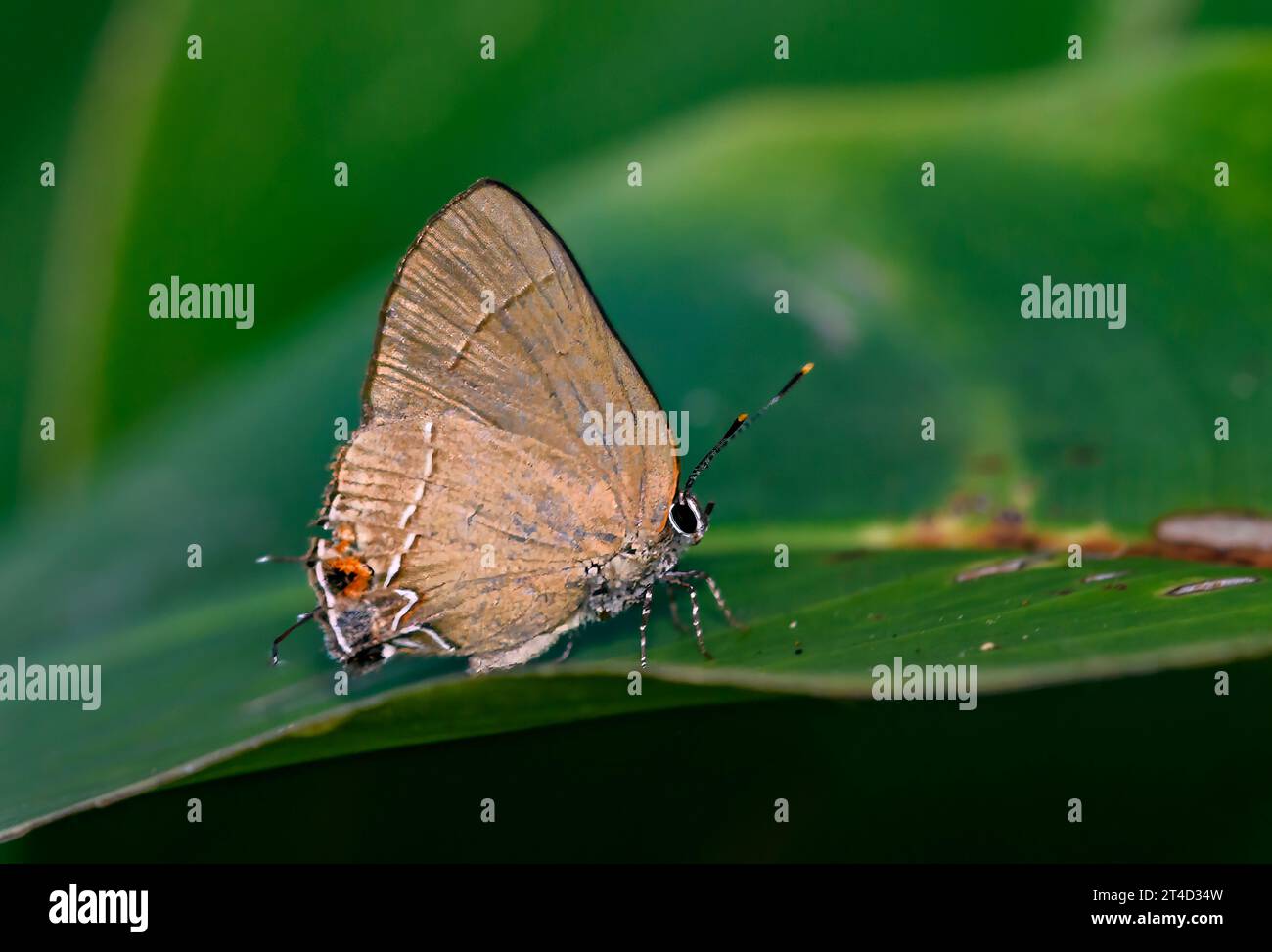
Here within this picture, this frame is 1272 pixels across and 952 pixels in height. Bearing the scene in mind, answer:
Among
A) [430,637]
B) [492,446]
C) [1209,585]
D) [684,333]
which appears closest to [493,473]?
[492,446]

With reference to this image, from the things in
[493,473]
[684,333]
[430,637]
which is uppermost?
[684,333]

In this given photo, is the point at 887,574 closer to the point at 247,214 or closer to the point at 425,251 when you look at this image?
the point at 425,251

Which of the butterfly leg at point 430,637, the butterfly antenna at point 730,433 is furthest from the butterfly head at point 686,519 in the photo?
the butterfly leg at point 430,637

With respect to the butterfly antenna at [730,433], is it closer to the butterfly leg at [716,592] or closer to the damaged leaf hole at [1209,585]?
the butterfly leg at [716,592]

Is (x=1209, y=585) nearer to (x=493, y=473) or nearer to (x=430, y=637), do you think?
(x=493, y=473)

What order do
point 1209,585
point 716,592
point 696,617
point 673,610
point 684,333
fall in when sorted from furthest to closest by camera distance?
1. point 684,333
2. point 673,610
3. point 716,592
4. point 696,617
5. point 1209,585

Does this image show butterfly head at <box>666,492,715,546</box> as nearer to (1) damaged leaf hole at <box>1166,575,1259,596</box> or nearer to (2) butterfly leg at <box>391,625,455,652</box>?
(2) butterfly leg at <box>391,625,455,652</box>
